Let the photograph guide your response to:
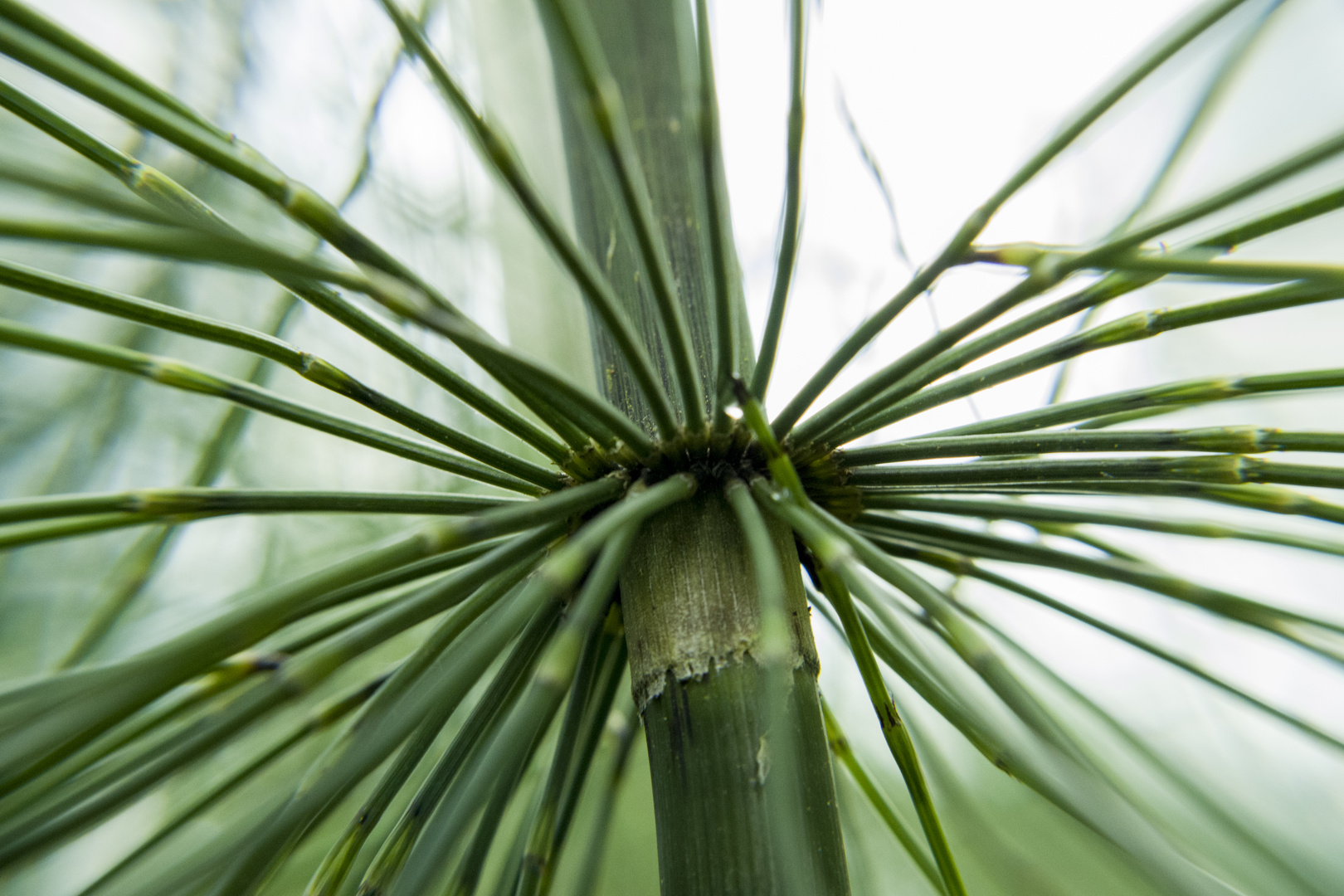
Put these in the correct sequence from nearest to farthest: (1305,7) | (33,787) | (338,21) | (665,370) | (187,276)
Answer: (33,787) → (665,370) → (1305,7) → (187,276) → (338,21)

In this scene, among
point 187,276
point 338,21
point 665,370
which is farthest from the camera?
point 338,21

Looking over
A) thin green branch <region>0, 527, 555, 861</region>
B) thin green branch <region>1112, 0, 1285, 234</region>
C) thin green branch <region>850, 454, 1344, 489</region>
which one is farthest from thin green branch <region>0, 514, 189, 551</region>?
thin green branch <region>1112, 0, 1285, 234</region>

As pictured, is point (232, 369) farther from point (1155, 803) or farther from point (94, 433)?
point (1155, 803)

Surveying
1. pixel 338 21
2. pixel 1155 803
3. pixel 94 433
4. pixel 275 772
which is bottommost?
pixel 1155 803

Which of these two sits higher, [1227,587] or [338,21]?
[338,21]

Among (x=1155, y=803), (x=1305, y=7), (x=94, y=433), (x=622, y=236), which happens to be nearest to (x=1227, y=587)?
(x=1155, y=803)

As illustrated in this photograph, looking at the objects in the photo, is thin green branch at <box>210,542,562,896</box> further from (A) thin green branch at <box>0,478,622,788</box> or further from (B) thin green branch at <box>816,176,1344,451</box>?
(B) thin green branch at <box>816,176,1344,451</box>

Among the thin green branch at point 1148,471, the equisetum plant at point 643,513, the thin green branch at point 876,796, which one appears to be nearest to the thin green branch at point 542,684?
the equisetum plant at point 643,513

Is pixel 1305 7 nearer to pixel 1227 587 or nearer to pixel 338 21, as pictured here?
pixel 1227 587

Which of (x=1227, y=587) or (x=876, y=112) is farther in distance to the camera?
(x=876, y=112)
